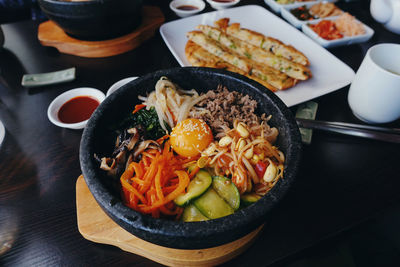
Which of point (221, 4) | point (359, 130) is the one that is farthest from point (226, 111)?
point (221, 4)

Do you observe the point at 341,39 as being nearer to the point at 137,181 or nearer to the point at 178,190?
the point at 178,190

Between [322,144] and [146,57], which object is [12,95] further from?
[322,144]

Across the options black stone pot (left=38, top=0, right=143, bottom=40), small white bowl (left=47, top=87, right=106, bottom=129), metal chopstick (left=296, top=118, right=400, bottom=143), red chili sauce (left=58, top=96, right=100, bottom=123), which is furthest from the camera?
black stone pot (left=38, top=0, right=143, bottom=40)

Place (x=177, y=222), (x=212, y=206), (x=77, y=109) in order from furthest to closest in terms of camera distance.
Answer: (x=77, y=109) → (x=212, y=206) → (x=177, y=222)

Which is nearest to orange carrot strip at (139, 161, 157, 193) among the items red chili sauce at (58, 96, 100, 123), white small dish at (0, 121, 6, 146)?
red chili sauce at (58, 96, 100, 123)

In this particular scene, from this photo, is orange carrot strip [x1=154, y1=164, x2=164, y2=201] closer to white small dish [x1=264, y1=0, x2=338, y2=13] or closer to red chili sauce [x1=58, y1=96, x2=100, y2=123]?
red chili sauce [x1=58, y1=96, x2=100, y2=123]

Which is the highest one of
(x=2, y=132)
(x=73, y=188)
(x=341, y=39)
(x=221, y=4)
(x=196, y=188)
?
(x=221, y=4)
